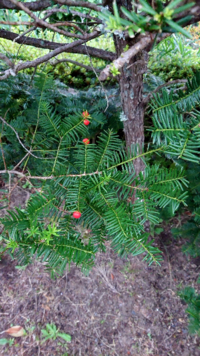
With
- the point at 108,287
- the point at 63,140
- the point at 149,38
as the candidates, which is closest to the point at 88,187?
the point at 63,140

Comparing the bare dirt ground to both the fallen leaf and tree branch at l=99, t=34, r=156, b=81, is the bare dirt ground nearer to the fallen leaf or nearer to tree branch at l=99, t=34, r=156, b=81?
the fallen leaf

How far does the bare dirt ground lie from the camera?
0.96 m

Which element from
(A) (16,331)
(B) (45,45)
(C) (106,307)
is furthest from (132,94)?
(A) (16,331)

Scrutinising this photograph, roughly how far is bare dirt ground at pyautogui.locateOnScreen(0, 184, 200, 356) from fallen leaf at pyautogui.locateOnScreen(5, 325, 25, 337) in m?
0.01

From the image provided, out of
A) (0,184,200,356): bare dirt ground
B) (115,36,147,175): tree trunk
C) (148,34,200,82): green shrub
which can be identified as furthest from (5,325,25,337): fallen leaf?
(148,34,200,82): green shrub

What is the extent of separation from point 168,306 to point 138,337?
18 centimetres

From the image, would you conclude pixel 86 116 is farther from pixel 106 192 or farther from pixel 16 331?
pixel 16 331

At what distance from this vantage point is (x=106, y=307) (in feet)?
3.41

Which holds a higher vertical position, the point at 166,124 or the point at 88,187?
the point at 166,124

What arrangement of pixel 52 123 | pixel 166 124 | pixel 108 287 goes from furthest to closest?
pixel 108 287 < pixel 52 123 < pixel 166 124

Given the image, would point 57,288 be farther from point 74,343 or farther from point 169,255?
point 169,255

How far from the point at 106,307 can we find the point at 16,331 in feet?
1.26

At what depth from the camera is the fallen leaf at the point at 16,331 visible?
3.22 feet

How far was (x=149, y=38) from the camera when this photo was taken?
333 millimetres
